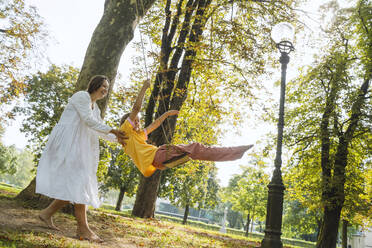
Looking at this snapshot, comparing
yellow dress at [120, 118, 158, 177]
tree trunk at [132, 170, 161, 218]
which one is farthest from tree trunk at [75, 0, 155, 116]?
tree trunk at [132, 170, 161, 218]

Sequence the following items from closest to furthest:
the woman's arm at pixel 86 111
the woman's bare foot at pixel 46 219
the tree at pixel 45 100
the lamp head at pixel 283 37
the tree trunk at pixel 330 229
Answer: the woman's arm at pixel 86 111, the woman's bare foot at pixel 46 219, the lamp head at pixel 283 37, the tree trunk at pixel 330 229, the tree at pixel 45 100

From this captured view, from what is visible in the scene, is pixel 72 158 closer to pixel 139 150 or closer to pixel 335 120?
pixel 139 150

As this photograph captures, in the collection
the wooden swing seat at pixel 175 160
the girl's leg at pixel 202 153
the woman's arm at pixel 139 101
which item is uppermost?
the woman's arm at pixel 139 101

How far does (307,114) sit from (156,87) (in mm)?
9347

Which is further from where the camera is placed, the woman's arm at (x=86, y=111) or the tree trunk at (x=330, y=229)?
the tree trunk at (x=330, y=229)

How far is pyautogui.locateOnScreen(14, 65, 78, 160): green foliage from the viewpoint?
917 inches

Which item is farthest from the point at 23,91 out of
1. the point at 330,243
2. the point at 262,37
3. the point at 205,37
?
the point at 330,243

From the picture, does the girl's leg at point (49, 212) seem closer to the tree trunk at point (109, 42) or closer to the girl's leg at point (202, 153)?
the girl's leg at point (202, 153)

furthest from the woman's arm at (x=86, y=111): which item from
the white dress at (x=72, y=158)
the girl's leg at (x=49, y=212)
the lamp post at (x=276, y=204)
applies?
the lamp post at (x=276, y=204)

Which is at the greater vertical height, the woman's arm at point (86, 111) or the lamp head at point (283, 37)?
the lamp head at point (283, 37)

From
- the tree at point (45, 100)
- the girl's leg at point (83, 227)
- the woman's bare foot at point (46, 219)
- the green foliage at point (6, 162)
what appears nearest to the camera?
the girl's leg at point (83, 227)

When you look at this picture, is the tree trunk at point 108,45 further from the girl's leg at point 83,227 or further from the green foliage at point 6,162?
the green foliage at point 6,162

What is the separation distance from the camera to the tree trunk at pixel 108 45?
6199 millimetres

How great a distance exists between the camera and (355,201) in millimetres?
14398
